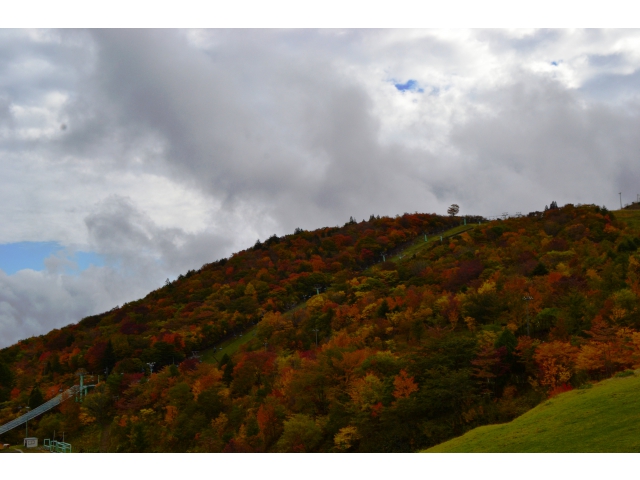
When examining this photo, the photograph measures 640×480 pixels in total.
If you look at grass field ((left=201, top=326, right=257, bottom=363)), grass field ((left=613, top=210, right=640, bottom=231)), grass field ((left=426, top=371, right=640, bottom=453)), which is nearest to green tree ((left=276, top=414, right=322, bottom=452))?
grass field ((left=426, top=371, right=640, bottom=453))

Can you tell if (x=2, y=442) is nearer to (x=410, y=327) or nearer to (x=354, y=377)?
(x=354, y=377)

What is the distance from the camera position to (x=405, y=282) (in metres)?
101

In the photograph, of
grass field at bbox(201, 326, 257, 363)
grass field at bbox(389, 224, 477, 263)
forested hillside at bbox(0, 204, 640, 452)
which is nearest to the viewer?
forested hillside at bbox(0, 204, 640, 452)

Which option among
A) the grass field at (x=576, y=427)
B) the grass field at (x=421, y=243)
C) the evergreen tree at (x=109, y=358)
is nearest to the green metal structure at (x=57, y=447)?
the evergreen tree at (x=109, y=358)

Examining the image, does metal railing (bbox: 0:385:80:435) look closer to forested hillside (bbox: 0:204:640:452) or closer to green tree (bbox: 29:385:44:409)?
green tree (bbox: 29:385:44:409)

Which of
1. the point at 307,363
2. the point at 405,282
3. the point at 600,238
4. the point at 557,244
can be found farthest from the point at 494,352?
the point at 600,238

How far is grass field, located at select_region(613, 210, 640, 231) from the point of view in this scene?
415 feet

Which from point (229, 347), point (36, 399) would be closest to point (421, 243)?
point (229, 347)

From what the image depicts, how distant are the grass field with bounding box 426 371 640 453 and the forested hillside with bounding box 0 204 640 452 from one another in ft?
20.8

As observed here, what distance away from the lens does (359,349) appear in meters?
67.2

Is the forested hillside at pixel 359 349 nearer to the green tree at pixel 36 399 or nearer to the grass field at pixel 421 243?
the green tree at pixel 36 399

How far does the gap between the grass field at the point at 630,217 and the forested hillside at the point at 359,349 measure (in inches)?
388

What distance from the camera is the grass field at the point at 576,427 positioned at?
27.5m

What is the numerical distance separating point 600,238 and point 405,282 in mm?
38751
